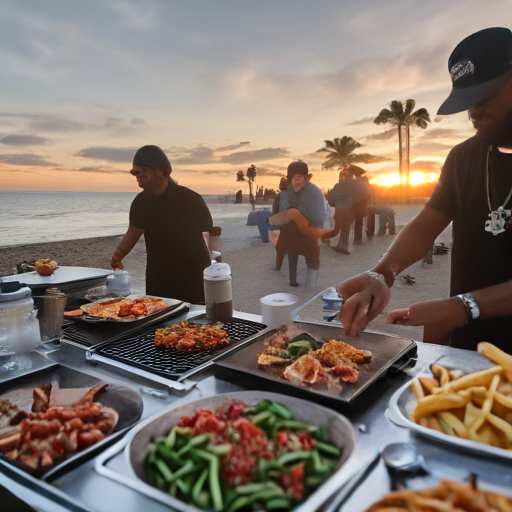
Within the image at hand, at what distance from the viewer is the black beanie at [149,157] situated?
3.08 meters

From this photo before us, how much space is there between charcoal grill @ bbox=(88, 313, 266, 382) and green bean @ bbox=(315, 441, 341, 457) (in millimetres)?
620

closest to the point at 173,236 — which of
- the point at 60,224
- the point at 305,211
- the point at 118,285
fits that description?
the point at 118,285

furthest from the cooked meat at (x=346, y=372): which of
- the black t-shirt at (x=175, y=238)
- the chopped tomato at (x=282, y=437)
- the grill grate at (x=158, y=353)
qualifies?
the black t-shirt at (x=175, y=238)

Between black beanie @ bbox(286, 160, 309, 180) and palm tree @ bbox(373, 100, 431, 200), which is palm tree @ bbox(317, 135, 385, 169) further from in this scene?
black beanie @ bbox(286, 160, 309, 180)

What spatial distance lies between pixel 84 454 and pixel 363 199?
10248mm

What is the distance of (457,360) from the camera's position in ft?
4.71

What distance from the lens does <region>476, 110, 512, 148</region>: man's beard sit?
1.76 m

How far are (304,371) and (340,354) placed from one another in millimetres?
192

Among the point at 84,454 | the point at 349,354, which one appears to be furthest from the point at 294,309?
the point at 84,454

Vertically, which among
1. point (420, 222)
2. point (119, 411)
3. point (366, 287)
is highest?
point (420, 222)

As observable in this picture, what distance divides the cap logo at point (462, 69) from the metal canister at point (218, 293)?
1.41m

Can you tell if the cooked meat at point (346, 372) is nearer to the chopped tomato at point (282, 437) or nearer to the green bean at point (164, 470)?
the chopped tomato at point (282, 437)

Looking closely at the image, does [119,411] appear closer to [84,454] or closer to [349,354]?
[84,454]

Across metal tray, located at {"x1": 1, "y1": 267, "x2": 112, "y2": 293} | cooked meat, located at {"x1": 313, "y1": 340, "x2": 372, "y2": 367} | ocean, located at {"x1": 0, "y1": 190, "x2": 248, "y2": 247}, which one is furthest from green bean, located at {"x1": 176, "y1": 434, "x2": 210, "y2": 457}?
ocean, located at {"x1": 0, "y1": 190, "x2": 248, "y2": 247}
